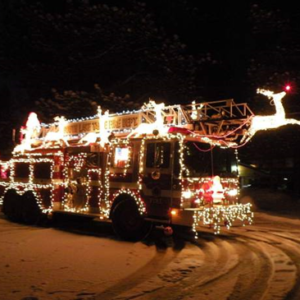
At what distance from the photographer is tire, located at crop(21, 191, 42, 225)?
13.6m

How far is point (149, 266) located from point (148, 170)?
2907mm

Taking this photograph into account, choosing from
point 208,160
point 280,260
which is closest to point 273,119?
point 208,160

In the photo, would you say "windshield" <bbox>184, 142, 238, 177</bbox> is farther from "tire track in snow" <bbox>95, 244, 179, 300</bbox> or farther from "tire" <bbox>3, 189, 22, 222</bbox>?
"tire" <bbox>3, 189, 22, 222</bbox>

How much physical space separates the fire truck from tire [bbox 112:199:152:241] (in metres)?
0.02

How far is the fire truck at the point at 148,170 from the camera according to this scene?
9.71m

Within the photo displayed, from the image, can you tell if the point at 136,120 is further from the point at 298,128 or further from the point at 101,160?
the point at 298,128

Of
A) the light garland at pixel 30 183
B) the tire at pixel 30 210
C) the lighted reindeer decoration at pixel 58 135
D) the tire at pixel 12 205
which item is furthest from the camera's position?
the tire at pixel 12 205

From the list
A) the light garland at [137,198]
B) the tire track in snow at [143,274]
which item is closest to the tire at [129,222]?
the light garland at [137,198]

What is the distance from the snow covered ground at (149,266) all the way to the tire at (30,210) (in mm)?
1635

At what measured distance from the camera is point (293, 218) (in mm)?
16406

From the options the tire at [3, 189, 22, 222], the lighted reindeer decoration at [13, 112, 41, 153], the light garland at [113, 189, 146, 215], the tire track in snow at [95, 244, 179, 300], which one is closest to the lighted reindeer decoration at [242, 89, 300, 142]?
the light garland at [113, 189, 146, 215]

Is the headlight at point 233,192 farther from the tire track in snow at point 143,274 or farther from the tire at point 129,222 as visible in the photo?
the tire track in snow at point 143,274

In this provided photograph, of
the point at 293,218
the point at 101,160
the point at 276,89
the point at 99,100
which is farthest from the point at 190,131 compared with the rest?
the point at 99,100

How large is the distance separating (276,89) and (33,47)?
34.6ft
